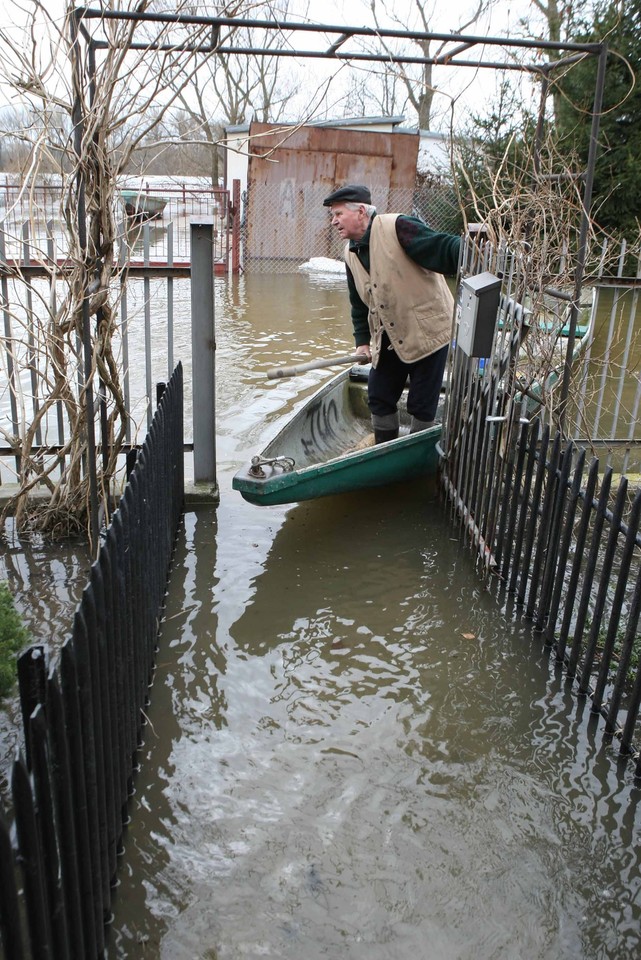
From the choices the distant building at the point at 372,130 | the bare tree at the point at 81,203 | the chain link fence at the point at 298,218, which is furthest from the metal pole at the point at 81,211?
the distant building at the point at 372,130

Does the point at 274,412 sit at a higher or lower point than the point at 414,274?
lower

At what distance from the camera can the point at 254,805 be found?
3.24m

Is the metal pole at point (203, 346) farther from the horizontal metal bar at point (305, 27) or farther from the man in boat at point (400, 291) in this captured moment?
the horizontal metal bar at point (305, 27)

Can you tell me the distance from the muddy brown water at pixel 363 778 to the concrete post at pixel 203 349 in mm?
657

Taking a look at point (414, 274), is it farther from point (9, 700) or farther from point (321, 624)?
point (9, 700)

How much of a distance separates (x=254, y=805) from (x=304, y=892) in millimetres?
443

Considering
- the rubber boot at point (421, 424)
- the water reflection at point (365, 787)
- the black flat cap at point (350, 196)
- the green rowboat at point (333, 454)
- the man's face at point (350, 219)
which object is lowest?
the water reflection at point (365, 787)

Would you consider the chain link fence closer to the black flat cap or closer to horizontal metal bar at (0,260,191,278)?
the black flat cap

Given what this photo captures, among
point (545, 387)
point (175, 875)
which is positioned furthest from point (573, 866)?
point (545, 387)

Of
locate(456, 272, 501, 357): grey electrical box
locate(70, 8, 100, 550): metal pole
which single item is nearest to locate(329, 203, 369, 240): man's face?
locate(456, 272, 501, 357): grey electrical box

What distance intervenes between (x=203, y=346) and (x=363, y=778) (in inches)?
123

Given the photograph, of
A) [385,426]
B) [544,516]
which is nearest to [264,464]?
[385,426]

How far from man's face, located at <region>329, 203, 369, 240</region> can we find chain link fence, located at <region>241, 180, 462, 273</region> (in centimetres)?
1253

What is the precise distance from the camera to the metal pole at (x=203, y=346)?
536cm
